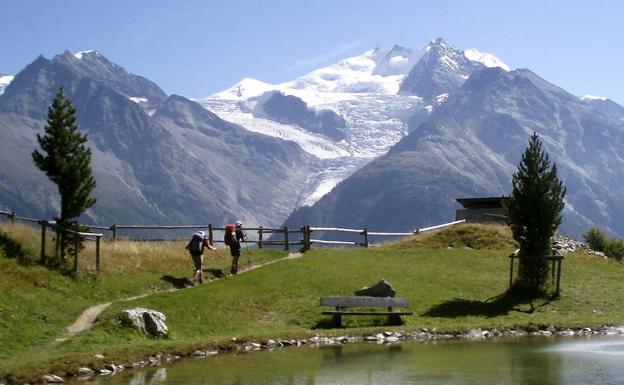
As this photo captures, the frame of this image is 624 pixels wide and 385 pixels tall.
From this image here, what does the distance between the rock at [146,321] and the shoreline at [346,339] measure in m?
3.63

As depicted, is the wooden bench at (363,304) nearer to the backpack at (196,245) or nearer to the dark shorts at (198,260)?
the dark shorts at (198,260)

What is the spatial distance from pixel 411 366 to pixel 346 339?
9173 millimetres

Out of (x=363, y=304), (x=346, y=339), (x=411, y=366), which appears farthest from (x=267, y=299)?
(x=411, y=366)

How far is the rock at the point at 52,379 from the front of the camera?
31.6 m

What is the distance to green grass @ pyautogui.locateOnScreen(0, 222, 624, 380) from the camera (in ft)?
127

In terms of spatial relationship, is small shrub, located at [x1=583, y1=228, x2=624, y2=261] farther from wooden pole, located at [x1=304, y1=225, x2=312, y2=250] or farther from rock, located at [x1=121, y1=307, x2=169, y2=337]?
rock, located at [x1=121, y1=307, x2=169, y2=337]

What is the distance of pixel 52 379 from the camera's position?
31.7m

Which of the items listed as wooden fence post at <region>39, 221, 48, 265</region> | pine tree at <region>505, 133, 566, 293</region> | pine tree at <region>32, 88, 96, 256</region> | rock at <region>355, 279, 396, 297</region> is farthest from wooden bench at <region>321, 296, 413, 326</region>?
pine tree at <region>32, 88, 96, 256</region>

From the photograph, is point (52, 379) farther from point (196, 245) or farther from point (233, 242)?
point (233, 242)

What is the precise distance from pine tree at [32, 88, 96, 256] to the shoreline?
667 inches

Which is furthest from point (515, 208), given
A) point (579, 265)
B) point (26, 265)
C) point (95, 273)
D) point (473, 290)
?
point (26, 265)

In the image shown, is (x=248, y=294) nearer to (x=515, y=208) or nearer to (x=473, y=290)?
(x=473, y=290)

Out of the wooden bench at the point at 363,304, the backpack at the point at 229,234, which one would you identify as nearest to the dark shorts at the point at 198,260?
the backpack at the point at 229,234

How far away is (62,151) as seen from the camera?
53.1 meters
